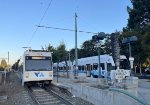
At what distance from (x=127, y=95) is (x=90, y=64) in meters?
34.4

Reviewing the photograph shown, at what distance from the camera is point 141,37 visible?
5453 centimetres

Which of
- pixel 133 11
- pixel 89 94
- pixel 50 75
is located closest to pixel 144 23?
pixel 133 11

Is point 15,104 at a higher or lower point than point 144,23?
lower

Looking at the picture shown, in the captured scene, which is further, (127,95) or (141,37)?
(141,37)

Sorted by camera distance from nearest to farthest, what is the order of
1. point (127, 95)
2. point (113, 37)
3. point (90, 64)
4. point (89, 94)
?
point (127, 95)
point (113, 37)
point (89, 94)
point (90, 64)

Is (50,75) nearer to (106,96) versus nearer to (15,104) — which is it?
(15,104)

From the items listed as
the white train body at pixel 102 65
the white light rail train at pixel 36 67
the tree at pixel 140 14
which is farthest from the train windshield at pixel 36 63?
the tree at pixel 140 14

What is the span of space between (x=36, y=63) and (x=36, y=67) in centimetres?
36

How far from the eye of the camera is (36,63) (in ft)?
101

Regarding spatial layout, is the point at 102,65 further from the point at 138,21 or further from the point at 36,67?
the point at 138,21

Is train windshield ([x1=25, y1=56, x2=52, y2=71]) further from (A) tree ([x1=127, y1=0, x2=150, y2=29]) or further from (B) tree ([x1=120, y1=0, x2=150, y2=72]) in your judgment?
(A) tree ([x1=127, y1=0, x2=150, y2=29])

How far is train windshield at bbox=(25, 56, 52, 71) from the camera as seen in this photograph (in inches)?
1200

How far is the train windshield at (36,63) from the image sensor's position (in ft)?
100

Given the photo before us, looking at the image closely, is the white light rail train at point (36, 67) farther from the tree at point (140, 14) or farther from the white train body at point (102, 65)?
the tree at point (140, 14)
